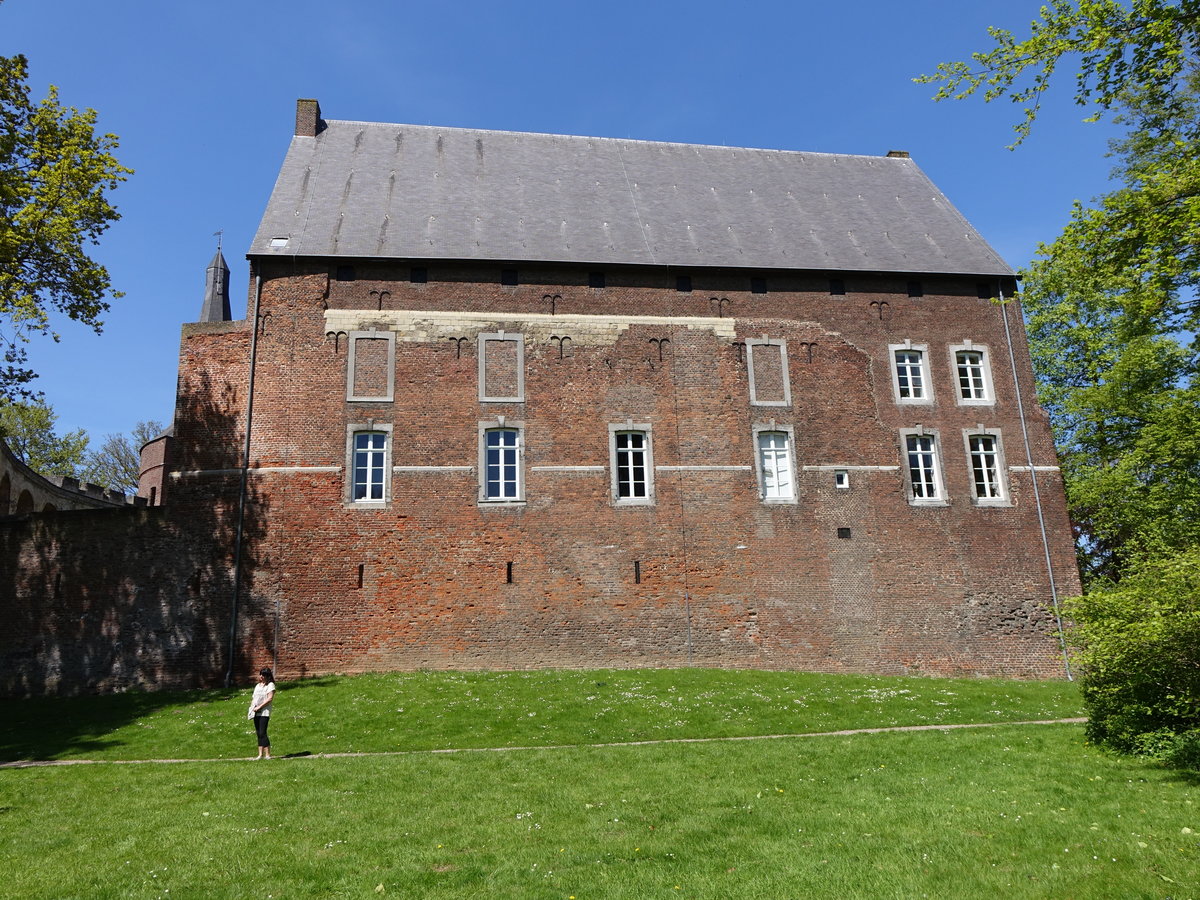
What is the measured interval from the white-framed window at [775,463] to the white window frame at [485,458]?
5.88m

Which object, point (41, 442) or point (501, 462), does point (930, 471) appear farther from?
point (41, 442)

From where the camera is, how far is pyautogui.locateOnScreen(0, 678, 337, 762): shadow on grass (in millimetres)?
13797

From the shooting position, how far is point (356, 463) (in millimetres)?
20281

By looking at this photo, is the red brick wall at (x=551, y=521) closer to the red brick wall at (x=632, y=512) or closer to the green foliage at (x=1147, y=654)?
the red brick wall at (x=632, y=512)

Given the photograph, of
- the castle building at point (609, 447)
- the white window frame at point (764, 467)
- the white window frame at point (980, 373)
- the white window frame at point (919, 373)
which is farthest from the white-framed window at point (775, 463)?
the white window frame at point (980, 373)

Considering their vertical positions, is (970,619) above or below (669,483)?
below

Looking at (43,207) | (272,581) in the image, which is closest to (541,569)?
(272,581)

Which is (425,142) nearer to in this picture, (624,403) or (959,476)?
(624,403)

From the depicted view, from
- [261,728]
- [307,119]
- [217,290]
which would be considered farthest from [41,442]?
[261,728]

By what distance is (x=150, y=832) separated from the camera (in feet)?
27.3

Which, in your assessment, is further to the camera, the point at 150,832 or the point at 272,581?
the point at 272,581

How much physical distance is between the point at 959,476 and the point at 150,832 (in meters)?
19.6

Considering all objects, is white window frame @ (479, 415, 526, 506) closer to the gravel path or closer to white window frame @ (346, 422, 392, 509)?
white window frame @ (346, 422, 392, 509)

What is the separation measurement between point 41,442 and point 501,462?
94.2 feet
